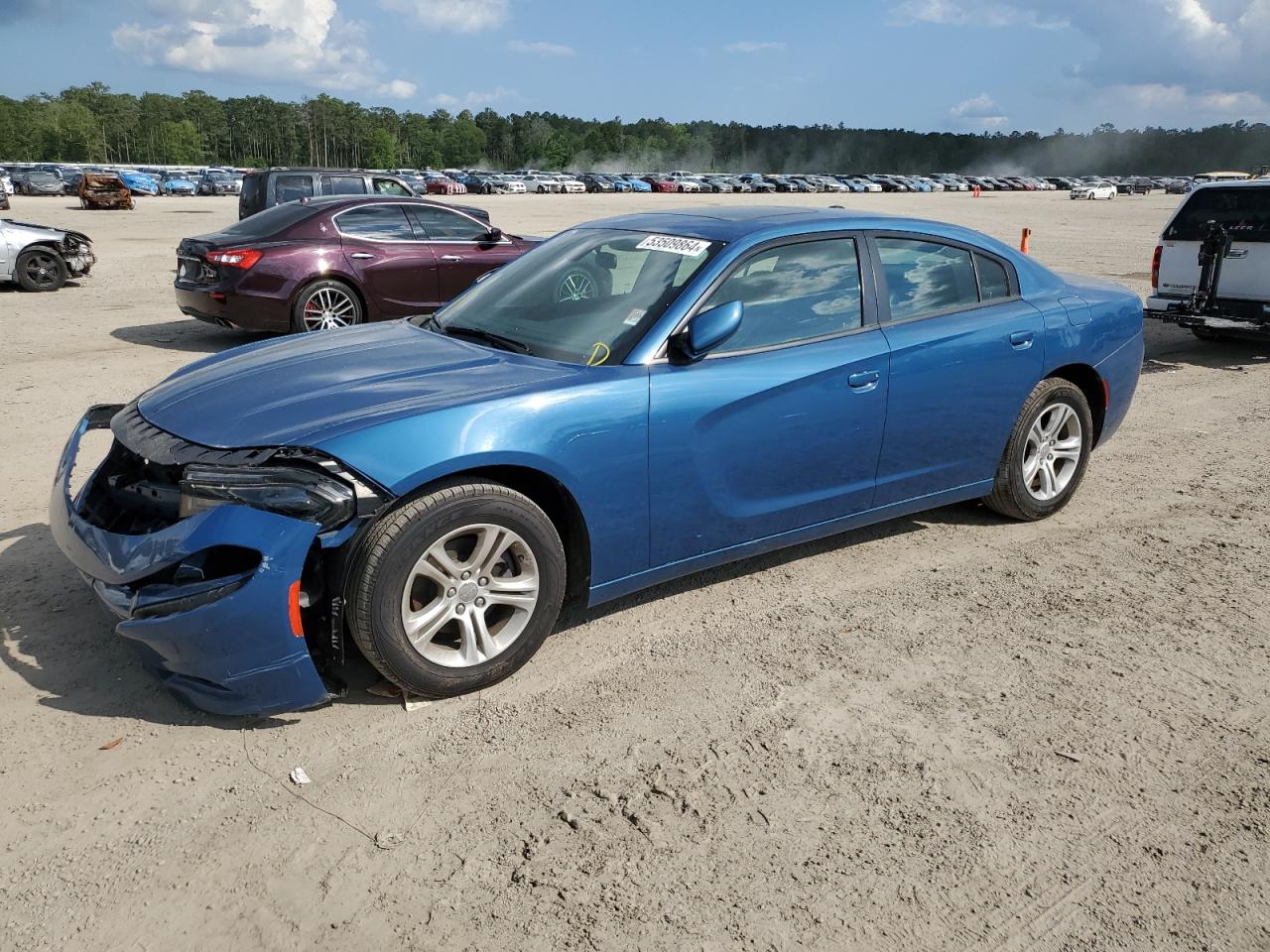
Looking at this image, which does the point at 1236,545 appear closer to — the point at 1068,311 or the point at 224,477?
the point at 1068,311

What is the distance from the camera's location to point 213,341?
10695mm

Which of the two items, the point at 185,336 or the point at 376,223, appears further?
the point at 185,336

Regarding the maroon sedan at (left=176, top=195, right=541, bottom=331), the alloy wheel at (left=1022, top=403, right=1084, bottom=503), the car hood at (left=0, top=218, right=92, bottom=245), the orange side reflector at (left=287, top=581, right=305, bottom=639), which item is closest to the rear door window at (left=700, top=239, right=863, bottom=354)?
the alloy wheel at (left=1022, top=403, right=1084, bottom=503)

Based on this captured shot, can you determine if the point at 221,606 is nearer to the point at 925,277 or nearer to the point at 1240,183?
the point at 925,277

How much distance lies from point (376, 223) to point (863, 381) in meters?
7.33

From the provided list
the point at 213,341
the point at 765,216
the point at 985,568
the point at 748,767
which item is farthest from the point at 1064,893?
the point at 213,341

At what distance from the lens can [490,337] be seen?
14.1 feet

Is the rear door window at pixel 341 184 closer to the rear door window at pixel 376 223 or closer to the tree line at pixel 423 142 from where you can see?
the rear door window at pixel 376 223

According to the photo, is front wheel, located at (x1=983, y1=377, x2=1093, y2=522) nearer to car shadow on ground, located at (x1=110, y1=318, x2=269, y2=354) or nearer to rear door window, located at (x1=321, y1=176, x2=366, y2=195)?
car shadow on ground, located at (x1=110, y1=318, x2=269, y2=354)

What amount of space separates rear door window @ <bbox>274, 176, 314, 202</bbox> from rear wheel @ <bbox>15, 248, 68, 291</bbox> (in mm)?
3177

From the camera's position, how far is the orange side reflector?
123 inches

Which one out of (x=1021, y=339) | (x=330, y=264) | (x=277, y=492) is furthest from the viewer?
(x=330, y=264)

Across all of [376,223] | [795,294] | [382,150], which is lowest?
[795,294]

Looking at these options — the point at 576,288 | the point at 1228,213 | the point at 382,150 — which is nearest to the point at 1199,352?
the point at 1228,213
